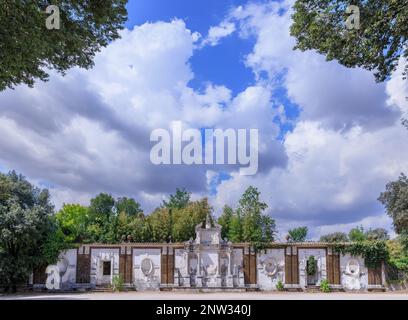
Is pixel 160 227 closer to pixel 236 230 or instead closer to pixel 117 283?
pixel 236 230

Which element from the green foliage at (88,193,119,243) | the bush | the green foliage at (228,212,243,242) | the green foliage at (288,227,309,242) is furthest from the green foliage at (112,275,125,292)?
the green foliage at (288,227,309,242)

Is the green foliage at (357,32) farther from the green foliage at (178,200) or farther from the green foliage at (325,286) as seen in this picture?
the green foliage at (178,200)

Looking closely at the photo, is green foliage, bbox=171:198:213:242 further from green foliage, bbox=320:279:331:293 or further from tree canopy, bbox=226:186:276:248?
green foliage, bbox=320:279:331:293

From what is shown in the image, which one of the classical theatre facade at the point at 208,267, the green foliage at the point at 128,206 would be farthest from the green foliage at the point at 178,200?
the classical theatre facade at the point at 208,267

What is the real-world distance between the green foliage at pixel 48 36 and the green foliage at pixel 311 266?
68.7ft

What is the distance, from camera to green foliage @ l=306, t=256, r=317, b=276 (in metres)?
29.9

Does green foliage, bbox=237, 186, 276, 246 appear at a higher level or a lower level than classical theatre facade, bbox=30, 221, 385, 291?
higher

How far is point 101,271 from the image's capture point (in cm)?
3002

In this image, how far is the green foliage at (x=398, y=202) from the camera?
2992cm

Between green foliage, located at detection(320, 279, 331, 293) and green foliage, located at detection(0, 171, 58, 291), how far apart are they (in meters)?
17.1

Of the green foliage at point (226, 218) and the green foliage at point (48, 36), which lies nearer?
the green foliage at point (48, 36)
